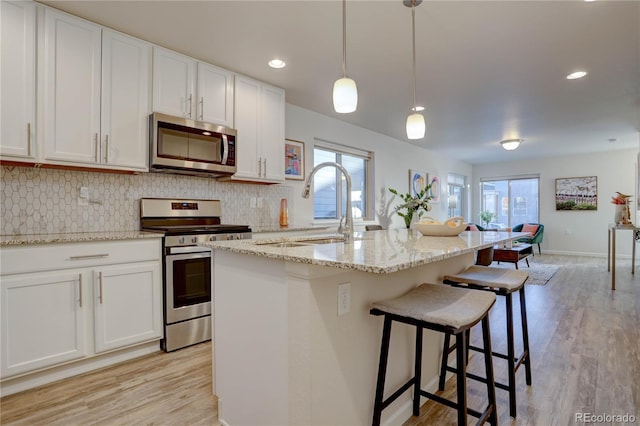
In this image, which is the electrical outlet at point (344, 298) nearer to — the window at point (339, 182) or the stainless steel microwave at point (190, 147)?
the stainless steel microwave at point (190, 147)

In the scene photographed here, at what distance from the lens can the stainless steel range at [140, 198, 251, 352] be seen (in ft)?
8.09

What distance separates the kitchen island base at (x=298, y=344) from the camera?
4.00ft

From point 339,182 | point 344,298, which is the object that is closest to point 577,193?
point 339,182

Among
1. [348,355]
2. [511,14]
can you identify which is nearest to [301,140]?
[511,14]

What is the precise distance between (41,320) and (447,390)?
2380 millimetres

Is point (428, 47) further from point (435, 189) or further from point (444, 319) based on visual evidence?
point (435, 189)

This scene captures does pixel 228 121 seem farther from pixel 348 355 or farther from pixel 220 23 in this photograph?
pixel 348 355

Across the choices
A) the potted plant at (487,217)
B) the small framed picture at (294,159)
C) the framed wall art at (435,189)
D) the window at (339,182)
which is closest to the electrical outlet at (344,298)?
the small framed picture at (294,159)

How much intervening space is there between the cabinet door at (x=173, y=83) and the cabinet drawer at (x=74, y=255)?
106 cm

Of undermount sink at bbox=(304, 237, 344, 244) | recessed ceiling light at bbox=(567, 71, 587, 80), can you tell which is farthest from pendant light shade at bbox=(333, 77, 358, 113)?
recessed ceiling light at bbox=(567, 71, 587, 80)

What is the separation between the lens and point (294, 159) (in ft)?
13.2

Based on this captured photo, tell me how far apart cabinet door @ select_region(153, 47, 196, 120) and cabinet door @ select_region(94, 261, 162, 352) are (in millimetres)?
1222

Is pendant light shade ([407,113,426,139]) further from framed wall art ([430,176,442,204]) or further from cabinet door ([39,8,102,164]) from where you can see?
framed wall art ([430,176,442,204])

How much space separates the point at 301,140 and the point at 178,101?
5.50 feet
